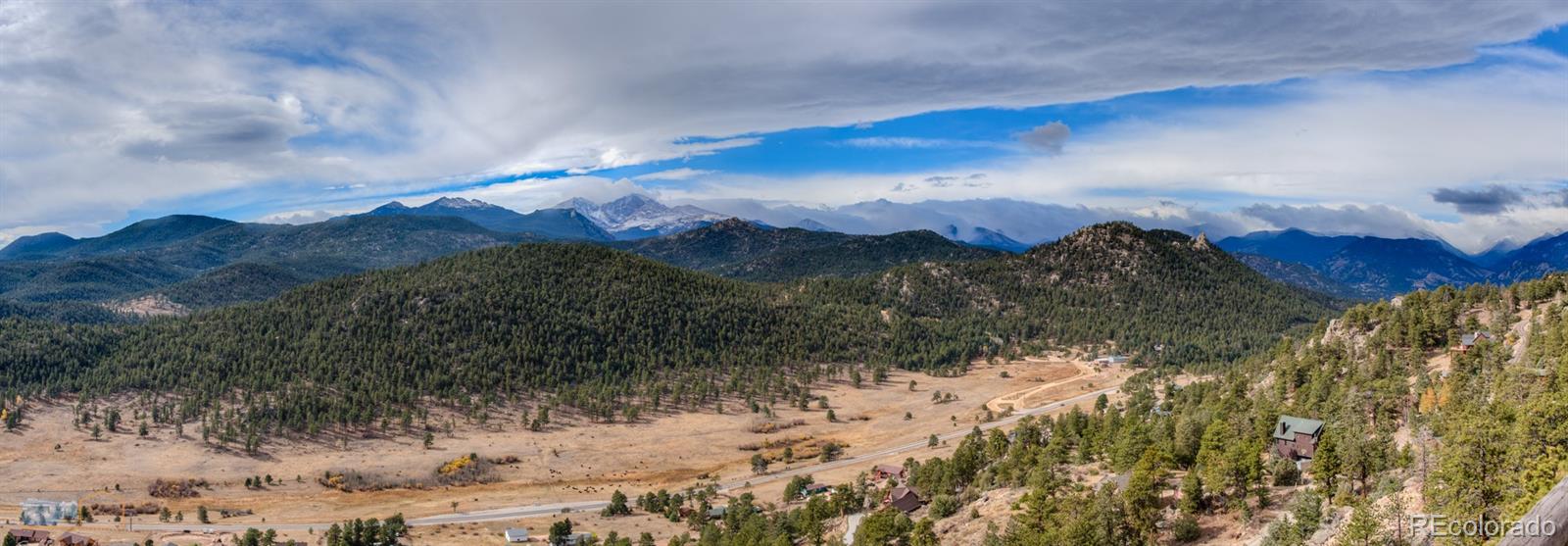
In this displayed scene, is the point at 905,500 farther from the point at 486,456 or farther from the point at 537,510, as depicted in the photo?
the point at 486,456

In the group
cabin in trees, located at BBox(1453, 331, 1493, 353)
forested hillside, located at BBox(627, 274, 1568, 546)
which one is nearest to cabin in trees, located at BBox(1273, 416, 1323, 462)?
forested hillside, located at BBox(627, 274, 1568, 546)

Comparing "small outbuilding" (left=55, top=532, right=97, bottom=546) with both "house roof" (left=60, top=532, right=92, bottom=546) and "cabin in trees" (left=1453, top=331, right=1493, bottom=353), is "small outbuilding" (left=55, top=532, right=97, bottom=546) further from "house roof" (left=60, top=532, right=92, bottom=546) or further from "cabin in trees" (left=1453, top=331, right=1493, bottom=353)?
"cabin in trees" (left=1453, top=331, right=1493, bottom=353)

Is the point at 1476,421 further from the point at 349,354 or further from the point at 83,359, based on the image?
the point at 83,359

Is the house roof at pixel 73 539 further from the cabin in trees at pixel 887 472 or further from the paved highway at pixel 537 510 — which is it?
the cabin in trees at pixel 887 472

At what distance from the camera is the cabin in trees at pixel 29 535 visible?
98.2 m

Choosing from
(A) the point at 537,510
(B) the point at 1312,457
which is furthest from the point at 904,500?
(A) the point at 537,510

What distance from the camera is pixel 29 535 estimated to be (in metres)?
102

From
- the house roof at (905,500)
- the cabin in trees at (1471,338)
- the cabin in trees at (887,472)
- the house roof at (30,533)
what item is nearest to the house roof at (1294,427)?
the cabin in trees at (1471,338)

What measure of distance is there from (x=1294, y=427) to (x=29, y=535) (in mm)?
149714

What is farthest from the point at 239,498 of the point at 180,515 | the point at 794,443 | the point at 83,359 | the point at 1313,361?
the point at 1313,361

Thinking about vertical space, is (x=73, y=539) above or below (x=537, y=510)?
above

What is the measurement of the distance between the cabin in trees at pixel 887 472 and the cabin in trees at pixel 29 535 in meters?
109

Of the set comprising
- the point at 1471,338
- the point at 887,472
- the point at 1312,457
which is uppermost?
the point at 1471,338

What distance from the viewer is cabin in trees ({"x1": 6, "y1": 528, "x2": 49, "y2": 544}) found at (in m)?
98.2
